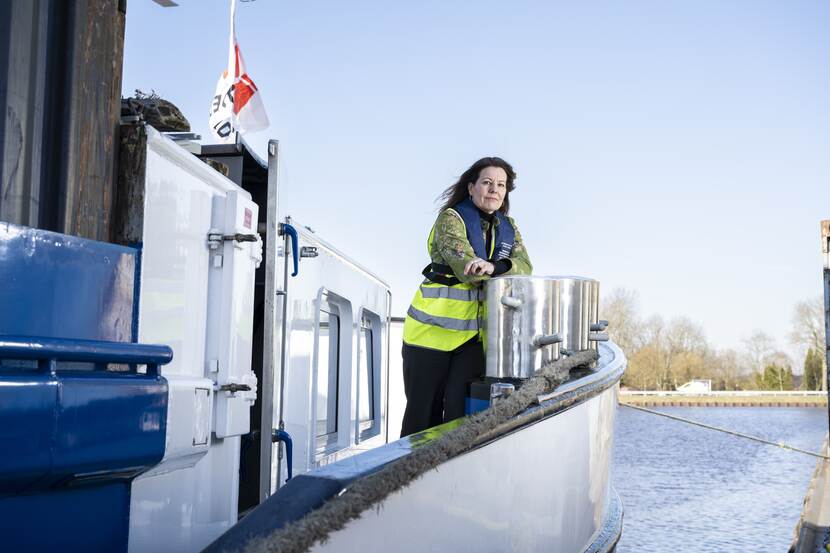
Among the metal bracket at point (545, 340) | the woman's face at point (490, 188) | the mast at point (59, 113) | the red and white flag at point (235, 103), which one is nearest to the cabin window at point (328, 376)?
the woman's face at point (490, 188)

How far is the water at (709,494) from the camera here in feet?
40.5

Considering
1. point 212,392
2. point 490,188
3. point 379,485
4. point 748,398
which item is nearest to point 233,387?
point 212,392

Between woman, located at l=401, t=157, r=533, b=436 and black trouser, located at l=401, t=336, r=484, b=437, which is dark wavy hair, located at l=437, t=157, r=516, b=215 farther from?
black trouser, located at l=401, t=336, r=484, b=437

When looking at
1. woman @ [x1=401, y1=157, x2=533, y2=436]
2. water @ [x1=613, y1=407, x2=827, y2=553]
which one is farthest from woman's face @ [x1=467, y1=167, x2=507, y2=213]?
water @ [x1=613, y1=407, x2=827, y2=553]

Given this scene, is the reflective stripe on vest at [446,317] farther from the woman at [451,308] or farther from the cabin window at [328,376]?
the cabin window at [328,376]

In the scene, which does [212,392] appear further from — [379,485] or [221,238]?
[379,485]

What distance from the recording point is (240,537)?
1586 mm

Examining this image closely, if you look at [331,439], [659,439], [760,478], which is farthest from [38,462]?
[659,439]

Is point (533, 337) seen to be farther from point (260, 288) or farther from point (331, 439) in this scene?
point (331, 439)

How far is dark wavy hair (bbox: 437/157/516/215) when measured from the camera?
405cm

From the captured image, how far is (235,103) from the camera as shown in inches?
363

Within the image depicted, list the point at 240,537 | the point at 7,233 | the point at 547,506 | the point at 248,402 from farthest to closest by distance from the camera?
the point at 248,402, the point at 547,506, the point at 7,233, the point at 240,537

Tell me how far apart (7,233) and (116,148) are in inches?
24.0

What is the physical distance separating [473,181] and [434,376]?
2.98 ft
